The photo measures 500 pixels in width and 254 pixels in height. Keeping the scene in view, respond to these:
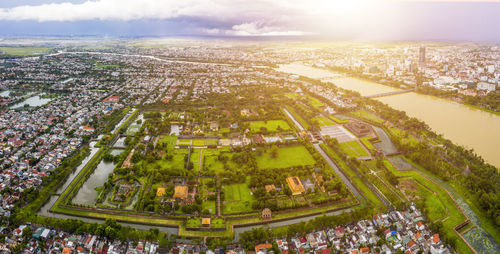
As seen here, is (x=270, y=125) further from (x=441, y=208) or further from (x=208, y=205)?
(x=441, y=208)

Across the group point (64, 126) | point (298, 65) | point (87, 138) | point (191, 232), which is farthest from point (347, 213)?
point (298, 65)

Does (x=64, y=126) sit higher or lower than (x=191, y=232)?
higher

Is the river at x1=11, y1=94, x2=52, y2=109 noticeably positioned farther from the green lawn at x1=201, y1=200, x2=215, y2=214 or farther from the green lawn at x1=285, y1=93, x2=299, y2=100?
the green lawn at x1=285, y1=93, x2=299, y2=100

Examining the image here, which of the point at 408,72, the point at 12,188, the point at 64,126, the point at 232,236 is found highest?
the point at 408,72

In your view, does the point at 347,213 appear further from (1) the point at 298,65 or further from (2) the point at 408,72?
(1) the point at 298,65

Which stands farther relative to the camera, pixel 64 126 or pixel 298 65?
pixel 298 65

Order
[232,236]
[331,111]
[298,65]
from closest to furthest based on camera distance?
[232,236] → [331,111] → [298,65]

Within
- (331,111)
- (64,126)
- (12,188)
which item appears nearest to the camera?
(12,188)
